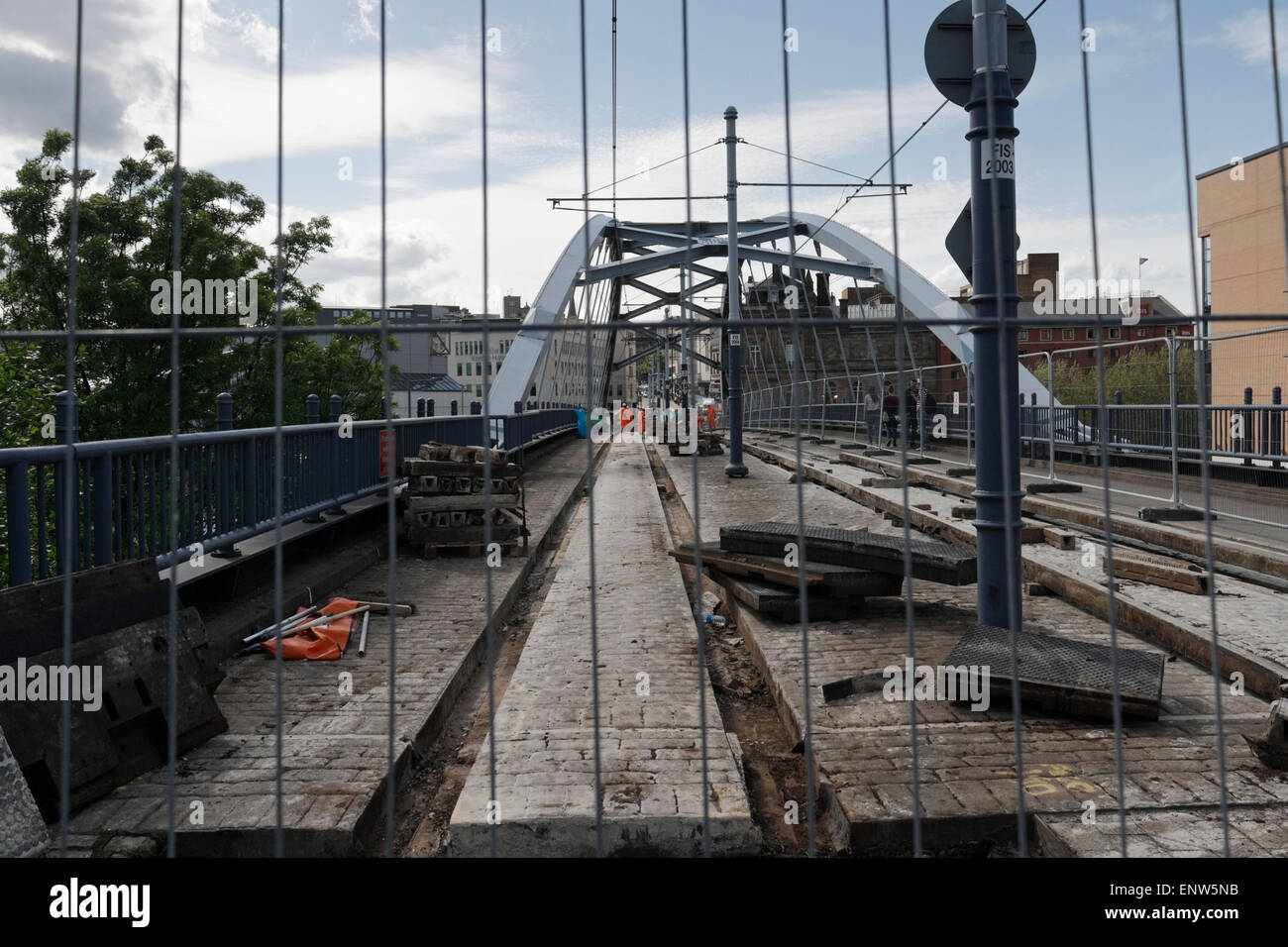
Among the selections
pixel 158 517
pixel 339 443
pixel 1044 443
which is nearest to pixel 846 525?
pixel 1044 443

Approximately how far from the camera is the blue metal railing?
448 cm

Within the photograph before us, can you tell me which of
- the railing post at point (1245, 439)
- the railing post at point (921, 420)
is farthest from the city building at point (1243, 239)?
the railing post at point (1245, 439)

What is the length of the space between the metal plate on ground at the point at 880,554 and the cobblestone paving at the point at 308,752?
2457 millimetres

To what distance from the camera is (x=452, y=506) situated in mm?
10266

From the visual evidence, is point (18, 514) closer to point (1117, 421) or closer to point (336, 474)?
point (336, 474)

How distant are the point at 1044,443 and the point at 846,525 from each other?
490cm

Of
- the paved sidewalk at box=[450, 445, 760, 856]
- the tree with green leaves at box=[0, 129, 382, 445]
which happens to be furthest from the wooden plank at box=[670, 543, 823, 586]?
the tree with green leaves at box=[0, 129, 382, 445]

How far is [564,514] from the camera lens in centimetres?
1517

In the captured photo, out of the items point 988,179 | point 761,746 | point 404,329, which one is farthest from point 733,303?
point 404,329

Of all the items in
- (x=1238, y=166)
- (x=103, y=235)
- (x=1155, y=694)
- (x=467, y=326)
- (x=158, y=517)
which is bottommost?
(x=1155, y=694)

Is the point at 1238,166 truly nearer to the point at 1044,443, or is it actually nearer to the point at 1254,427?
the point at 1254,427

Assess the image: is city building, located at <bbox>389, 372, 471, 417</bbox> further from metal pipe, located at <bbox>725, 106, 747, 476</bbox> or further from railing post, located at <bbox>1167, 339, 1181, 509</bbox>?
railing post, located at <bbox>1167, 339, 1181, 509</bbox>

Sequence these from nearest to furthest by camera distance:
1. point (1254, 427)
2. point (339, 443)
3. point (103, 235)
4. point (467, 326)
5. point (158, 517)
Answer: point (467, 326) → point (158, 517) → point (339, 443) → point (1254, 427) → point (103, 235)
